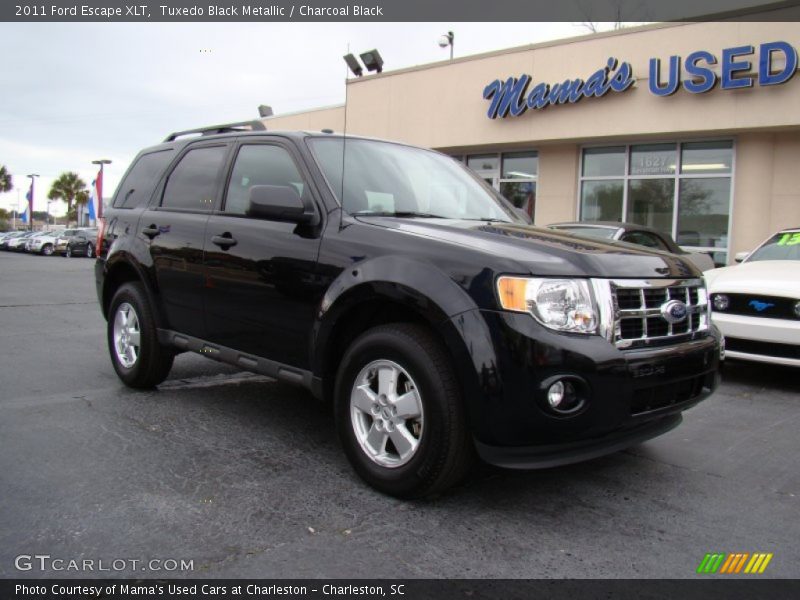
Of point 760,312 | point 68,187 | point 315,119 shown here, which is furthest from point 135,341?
point 68,187

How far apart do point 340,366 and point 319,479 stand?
60cm

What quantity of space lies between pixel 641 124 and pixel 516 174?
3.89 meters

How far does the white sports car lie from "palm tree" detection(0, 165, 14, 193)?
273 ft

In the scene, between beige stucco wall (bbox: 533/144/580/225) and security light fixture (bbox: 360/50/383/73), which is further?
security light fixture (bbox: 360/50/383/73)

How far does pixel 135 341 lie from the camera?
4.99 metres

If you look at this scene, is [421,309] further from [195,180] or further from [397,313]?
[195,180]

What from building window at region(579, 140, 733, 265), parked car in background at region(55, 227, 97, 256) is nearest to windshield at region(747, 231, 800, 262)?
building window at region(579, 140, 733, 265)

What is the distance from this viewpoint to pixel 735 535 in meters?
2.90

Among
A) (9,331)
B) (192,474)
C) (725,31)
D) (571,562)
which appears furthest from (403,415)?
(725,31)

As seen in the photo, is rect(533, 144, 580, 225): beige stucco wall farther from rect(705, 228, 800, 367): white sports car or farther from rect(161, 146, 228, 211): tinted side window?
rect(161, 146, 228, 211): tinted side window

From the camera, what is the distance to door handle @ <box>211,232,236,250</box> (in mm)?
4098

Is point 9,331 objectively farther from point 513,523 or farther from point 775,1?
point 775,1

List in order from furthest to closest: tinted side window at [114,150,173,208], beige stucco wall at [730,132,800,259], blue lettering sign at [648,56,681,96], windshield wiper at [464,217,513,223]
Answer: blue lettering sign at [648,56,681,96], beige stucco wall at [730,132,800,259], tinted side window at [114,150,173,208], windshield wiper at [464,217,513,223]

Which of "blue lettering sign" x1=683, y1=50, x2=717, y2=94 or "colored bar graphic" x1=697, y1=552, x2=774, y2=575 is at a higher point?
"blue lettering sign" x1=683, y1=50, x2=717, y2=94
